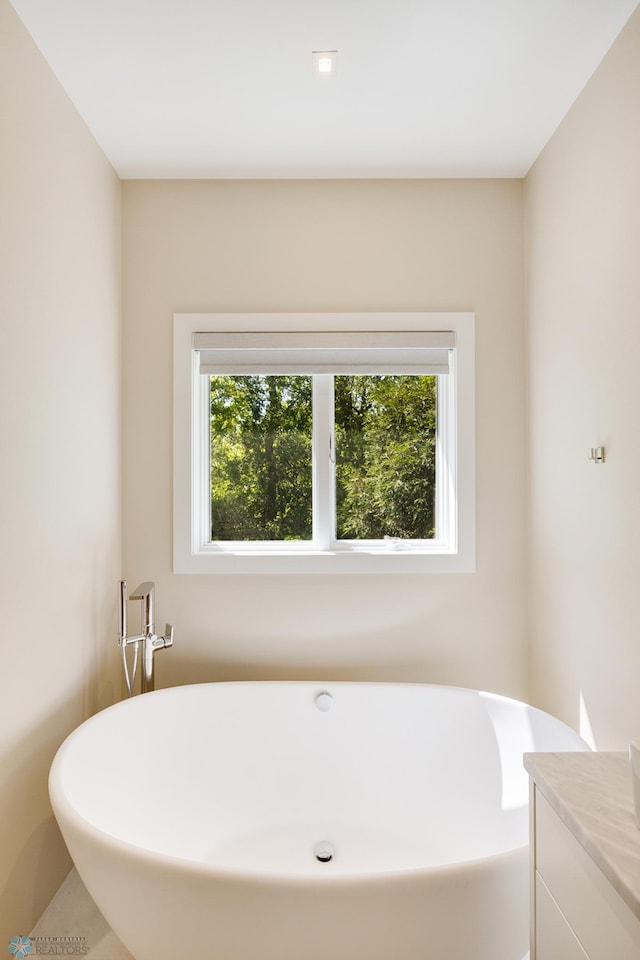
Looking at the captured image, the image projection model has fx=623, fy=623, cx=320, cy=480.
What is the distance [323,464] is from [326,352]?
1.53ft

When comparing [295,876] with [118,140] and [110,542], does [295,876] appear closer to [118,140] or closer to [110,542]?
[110,542]

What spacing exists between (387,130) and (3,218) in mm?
1321

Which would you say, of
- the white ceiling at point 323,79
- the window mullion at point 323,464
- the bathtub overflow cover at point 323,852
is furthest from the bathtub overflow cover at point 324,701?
the white ceiling at point 323,79

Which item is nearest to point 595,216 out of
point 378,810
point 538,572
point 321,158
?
point 321,158

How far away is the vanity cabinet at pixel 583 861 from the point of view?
785mm

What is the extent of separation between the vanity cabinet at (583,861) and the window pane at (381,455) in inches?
63.4

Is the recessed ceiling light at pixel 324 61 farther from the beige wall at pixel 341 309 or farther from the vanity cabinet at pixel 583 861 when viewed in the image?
the vanity cabinet at pixel 583 861

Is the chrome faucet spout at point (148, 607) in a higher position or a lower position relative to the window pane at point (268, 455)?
lower

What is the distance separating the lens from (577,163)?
2.04m

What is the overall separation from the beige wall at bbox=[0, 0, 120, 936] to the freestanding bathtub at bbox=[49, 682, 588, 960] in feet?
0.62

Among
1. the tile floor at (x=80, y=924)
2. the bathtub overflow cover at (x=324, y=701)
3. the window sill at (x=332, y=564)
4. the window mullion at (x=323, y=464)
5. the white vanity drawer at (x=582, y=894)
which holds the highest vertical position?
the window mullion at (x=323, y=464)

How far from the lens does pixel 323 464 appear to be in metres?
2.64

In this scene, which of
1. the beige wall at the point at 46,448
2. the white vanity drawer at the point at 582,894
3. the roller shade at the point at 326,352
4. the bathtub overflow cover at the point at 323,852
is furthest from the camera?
the roller shade at the point at 326,352

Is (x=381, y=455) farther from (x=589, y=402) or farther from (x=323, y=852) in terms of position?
(x=323, y=852)
